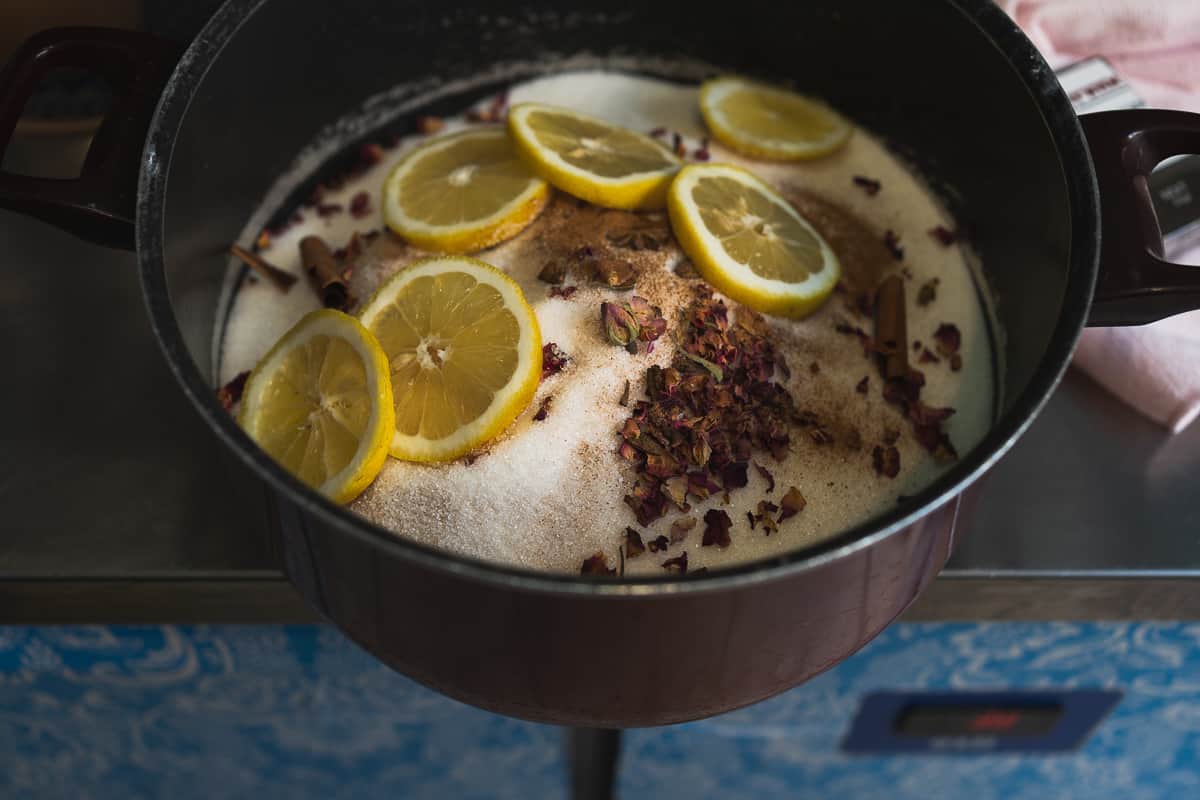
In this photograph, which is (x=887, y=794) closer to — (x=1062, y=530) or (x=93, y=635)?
(x=1062, y=530)

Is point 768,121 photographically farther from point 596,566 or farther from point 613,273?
point 596,566

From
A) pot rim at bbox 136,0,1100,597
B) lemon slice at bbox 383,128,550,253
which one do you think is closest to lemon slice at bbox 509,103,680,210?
lemon slice at bbox 383,128,550,253

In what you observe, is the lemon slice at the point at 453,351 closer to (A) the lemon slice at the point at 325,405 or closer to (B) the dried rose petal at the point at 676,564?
(A) the lemon slice at the point at 325,405

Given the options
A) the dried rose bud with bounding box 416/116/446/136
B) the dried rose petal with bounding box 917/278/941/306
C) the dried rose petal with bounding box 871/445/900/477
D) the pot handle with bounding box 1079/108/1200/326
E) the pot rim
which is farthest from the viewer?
the dried rose bud with bounding box 416/116/446/136

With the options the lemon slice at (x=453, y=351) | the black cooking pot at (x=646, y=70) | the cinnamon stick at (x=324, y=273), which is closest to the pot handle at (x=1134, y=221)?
the black cooking pot at (x=646, y=70)

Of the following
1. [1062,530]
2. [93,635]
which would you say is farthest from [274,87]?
[1062,530]

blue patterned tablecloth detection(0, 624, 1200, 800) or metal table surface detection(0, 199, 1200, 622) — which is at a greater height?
metal table surface detection(0, 199, 1200, 622)

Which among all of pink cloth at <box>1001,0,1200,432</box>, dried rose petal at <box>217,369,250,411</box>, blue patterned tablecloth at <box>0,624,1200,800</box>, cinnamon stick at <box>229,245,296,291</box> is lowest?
blue patterned tablecloth at <box>0,624,1200,800</box>

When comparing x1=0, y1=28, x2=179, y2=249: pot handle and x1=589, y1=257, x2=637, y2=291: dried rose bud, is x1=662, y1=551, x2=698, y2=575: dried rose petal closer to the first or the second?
x1=589, y1=257, x2=637, y2=291: dried rose bud
